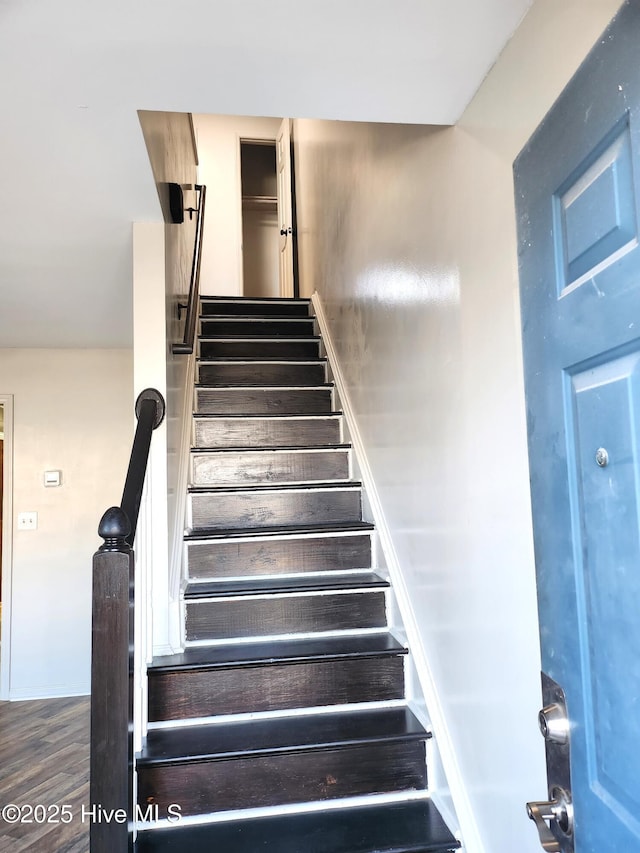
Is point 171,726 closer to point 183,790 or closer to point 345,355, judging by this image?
point 183,790

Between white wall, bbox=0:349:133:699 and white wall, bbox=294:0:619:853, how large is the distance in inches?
93.2

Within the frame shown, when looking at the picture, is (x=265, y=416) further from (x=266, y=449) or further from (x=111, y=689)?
(x=111, y=689)

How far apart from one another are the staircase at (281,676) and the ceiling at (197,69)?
1.36m

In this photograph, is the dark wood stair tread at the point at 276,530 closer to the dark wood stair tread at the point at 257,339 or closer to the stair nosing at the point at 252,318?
the dark wood stair tread at the point at 257,339

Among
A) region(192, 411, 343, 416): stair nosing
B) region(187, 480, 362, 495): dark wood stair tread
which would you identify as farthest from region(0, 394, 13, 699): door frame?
region(187, 480, 362, 495): dark wood stair tread

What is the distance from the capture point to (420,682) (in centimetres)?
191

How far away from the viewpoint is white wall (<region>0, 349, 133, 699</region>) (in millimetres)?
3879

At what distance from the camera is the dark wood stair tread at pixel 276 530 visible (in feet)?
7.97

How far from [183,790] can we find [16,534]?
9.22 feet

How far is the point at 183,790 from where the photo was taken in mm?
1695

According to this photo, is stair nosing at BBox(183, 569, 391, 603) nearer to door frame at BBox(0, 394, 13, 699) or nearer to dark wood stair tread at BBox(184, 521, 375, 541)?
dark wood stair tread at BBox(184, 521, 375, 541)

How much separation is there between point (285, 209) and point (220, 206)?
0.70m

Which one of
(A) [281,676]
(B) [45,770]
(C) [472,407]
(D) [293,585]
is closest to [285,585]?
(D) [293,585]

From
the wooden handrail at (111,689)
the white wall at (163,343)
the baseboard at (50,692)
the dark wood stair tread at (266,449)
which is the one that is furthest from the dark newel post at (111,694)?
the baseboard at (50,692)
